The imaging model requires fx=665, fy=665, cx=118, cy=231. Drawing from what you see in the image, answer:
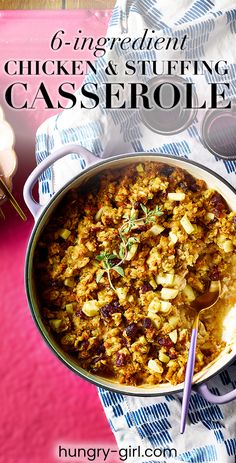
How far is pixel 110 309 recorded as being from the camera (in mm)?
1496

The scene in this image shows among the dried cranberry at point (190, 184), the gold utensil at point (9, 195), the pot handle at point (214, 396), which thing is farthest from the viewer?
the gold utensil at point (9, 195)

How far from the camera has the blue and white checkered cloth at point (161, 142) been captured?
161 centimetres

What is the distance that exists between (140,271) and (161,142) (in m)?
0.35

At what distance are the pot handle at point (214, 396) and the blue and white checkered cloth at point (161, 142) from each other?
0.41 feet

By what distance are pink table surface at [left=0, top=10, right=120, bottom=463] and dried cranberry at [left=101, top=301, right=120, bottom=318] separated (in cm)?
29

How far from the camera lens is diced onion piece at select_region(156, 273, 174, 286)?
1.49 m

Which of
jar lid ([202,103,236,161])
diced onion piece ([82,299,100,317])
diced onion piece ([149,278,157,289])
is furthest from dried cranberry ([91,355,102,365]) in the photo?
jar lid ([202,103,236,161])

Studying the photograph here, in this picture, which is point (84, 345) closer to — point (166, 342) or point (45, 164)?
point (166, 342)

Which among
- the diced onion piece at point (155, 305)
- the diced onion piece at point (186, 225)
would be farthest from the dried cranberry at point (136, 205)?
the diced onion piece at point (155, 305)

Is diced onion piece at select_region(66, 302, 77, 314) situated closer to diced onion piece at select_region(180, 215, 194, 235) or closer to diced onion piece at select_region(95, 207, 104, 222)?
diced onion piece at select_region(95, 207, 104, 222)

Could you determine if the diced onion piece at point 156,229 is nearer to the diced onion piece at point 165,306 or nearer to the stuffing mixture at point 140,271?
the stuffing mixture at point 140,271

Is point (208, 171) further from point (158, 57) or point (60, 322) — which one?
point (60, 322)

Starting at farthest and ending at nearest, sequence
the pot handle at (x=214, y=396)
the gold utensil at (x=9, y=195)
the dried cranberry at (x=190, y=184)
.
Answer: the gold utensil at (x=9, y=195) < the dried cranberry at (x=190, y=184) < the pot handle at (x=214, y=396)

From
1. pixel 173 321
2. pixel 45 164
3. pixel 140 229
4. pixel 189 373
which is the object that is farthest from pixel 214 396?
pixel 45 164
